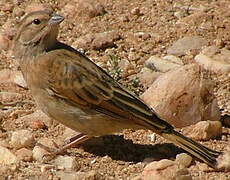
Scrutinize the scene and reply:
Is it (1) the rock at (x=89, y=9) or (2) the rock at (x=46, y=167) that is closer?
(2) the rock at (x=46, y=167)

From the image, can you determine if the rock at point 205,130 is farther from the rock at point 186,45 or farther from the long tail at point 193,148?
the rock at point 186,45

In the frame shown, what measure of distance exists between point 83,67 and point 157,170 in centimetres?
147

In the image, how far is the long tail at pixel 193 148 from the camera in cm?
774

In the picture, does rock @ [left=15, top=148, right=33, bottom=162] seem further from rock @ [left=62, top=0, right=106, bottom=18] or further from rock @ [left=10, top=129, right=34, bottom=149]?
rock @ [left=62, top=0, right=106, bottom=18]

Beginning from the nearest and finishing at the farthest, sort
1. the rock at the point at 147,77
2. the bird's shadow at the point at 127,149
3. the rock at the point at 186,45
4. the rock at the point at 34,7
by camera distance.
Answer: the bird's shadow at the point at 127,149
the rock at the point at 147,77
the rock at the point at 186,45
the rock at the point at 34,7

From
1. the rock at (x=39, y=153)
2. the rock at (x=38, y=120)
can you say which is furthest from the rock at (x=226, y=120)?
the rock at (x=39, y=153)

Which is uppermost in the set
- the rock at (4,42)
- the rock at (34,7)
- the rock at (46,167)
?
the rock at (34,7)

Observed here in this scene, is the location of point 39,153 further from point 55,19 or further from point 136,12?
point 136,12

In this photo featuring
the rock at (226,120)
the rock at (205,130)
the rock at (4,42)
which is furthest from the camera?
the rock at (4,42)

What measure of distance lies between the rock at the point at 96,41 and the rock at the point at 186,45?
2.42 ft

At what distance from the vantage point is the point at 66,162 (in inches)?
309

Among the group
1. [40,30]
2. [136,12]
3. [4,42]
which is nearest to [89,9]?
[136,12]

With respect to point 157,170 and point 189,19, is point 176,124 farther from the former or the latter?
point 189,19

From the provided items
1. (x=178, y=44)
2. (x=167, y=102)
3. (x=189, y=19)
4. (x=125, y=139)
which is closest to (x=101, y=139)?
(x=125, y=139)
